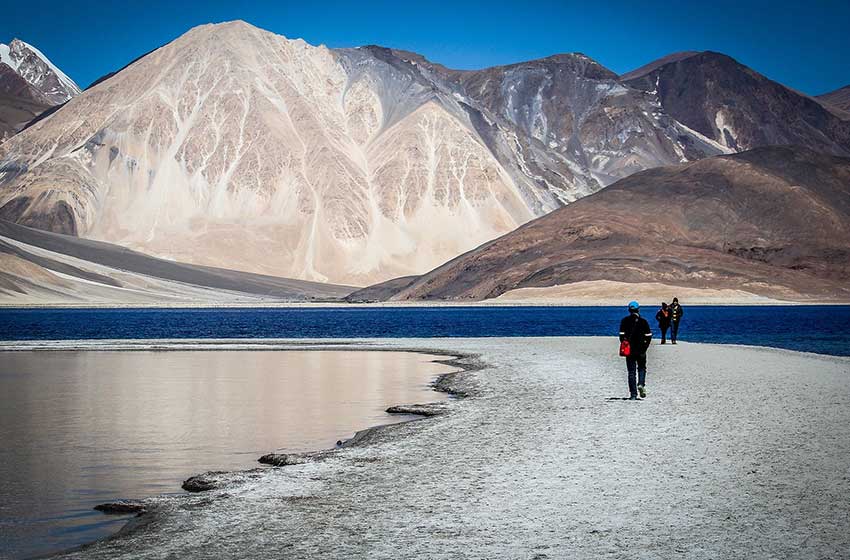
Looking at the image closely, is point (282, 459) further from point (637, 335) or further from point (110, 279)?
point (110, 279)

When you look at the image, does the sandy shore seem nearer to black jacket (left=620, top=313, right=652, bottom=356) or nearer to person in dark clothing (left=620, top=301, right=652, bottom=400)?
person in dark clothing (left=620, top=301, right=652, bottom=400)

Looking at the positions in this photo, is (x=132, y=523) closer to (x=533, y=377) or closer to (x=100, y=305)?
(x=533, y=377)

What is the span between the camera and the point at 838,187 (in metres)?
172

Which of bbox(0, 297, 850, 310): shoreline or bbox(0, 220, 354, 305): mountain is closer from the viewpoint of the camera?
bbox(0, 297, 850, 310): shoreline

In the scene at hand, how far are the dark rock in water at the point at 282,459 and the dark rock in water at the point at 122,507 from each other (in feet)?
9.31

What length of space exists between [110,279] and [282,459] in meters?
150

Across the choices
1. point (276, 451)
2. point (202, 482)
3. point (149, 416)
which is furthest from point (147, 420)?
point (202, 482)

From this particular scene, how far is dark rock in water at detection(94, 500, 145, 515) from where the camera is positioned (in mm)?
12156

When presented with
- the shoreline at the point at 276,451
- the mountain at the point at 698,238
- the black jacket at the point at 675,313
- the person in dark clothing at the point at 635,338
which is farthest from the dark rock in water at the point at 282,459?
the mountain at the point at 698,238

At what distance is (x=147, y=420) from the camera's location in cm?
2036

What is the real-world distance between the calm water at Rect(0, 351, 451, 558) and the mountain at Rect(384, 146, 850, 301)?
106 meters

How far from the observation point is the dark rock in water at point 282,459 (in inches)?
585

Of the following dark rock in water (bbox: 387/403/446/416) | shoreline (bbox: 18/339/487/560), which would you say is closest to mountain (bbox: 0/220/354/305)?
shoreline (bbox: 18/339/487/560)

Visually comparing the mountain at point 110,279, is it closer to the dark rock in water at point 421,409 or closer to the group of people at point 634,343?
the dark rock in water at point 421,409
